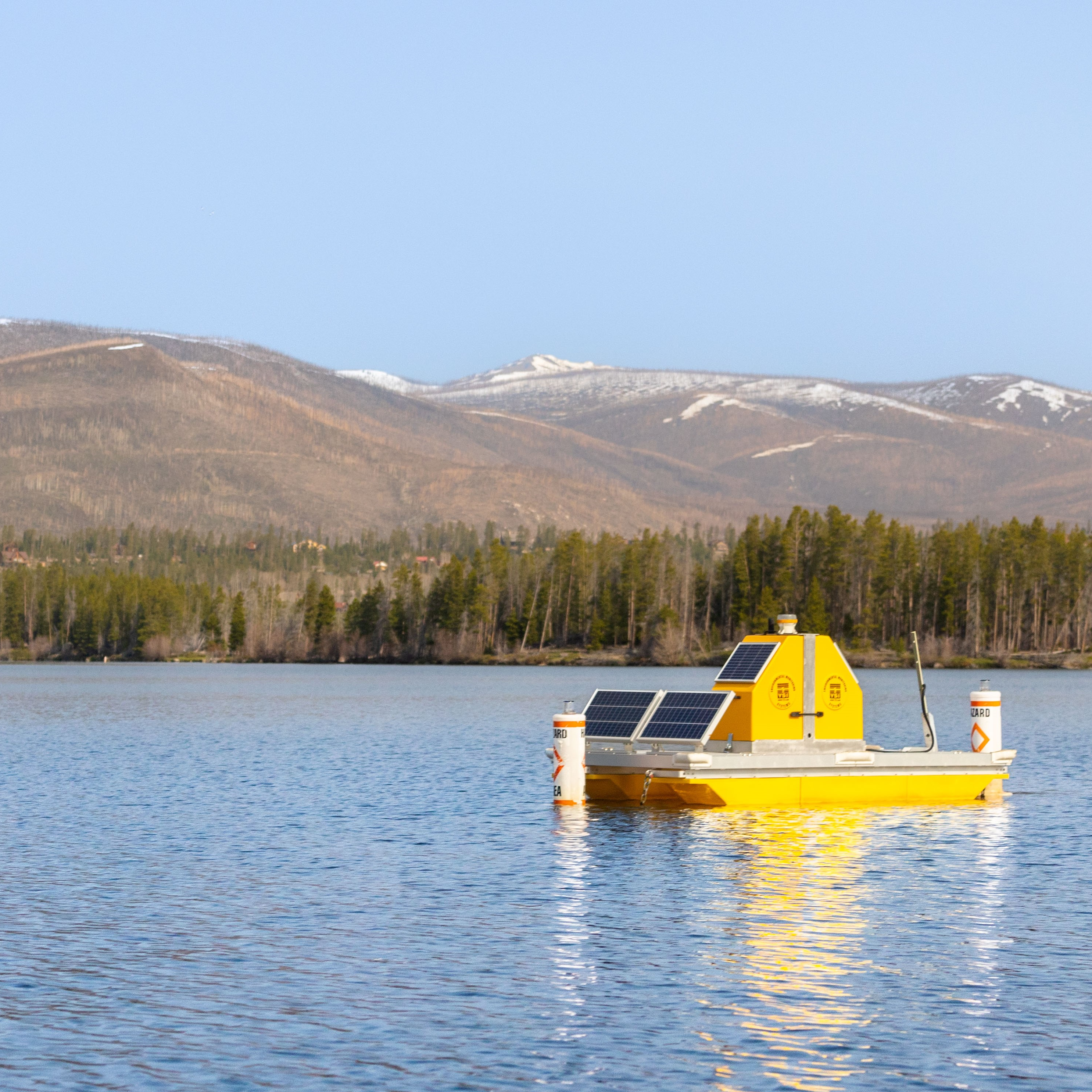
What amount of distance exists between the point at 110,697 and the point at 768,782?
84.4m

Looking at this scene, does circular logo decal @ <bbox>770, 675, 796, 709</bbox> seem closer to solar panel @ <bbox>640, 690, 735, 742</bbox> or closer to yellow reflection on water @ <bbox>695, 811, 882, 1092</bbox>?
solar panel @ <bbox>640, 690, 735, 742</bbox>

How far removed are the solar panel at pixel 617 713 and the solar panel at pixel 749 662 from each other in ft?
5.89

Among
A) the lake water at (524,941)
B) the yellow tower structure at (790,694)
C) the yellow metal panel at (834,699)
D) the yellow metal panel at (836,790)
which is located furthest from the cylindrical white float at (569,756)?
the yellow metal panel at (834,699)

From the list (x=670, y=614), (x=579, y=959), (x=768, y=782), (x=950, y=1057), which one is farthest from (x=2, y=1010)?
(x=670, y=614)

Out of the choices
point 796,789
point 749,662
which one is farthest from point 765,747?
point 749,662

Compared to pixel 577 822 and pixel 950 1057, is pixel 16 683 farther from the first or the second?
pixel 950 1057

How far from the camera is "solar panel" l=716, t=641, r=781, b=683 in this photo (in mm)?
37562

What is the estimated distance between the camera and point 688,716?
37531 mm

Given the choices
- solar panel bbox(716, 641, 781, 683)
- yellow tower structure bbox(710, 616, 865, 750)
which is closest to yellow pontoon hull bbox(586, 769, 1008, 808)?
yellow tower structure bbox(710, 616, 865, 750)

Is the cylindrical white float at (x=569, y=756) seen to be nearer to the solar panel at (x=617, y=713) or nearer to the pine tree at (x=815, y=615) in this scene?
the solar panel at (x=617, y=713)

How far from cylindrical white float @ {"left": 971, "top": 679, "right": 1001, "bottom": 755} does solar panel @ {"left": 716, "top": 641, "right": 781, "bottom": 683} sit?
635 cm

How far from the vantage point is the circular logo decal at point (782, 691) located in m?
37.6

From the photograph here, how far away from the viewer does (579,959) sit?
2112 cm

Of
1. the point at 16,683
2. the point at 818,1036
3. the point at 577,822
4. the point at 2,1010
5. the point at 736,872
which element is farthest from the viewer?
the point at 16,683
